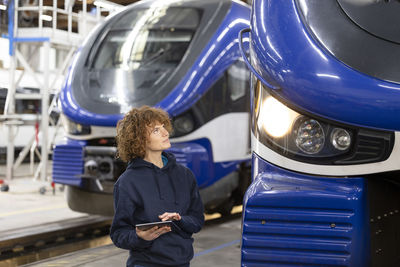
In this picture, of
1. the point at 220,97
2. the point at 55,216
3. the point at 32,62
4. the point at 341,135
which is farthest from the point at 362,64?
the point at 32,62

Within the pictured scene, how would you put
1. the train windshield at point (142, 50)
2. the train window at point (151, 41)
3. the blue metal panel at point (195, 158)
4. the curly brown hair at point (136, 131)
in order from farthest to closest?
the train window at point (151, 41) → the train windshield at point (142, 50) → the blue metal panel at point (195, 158) → the curly brown hair at point (136, 131)

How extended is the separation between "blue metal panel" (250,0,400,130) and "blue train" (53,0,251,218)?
376cm

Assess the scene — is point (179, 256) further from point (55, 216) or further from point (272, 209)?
point (55, 216)

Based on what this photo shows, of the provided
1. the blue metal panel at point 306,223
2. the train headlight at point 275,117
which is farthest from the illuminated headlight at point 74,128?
the blue metal panel at point 306,223

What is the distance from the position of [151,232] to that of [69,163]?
14.5 feet

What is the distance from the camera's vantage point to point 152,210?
248cm

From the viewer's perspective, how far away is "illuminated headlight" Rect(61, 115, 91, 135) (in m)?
6.58

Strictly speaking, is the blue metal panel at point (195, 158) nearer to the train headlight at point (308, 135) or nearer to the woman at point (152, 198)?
the woman at point (152, 198)

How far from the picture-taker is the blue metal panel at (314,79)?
7.35 ft

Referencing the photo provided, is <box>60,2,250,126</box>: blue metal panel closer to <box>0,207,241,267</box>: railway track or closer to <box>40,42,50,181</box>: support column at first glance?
<box>0,207,241,267</box>: railway track

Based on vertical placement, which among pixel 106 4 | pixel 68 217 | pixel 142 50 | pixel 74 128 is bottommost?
pixel 68 217

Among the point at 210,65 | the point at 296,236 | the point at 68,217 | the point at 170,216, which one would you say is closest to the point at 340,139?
the point at 296,236

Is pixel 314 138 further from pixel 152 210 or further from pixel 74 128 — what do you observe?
pixel 74 128

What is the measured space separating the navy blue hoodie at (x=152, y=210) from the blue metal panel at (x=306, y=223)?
25 centimetres
